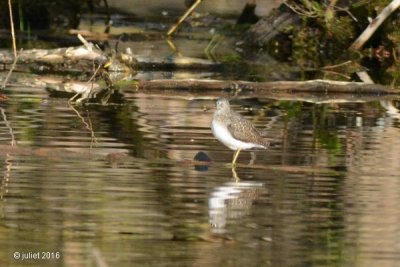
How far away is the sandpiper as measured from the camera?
538 inches

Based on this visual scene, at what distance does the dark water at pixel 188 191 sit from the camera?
970cm

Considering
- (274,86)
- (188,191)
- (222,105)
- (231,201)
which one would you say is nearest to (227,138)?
(222,105)

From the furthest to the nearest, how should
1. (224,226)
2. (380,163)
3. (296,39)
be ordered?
1. (296,39)
2. (380,163)
3. (224,226)

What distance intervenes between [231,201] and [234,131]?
73.2 inches

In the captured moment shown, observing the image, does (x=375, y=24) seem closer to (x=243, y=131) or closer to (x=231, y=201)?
(x=243, y=131)

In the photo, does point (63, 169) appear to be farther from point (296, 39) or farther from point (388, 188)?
point (296, 39)

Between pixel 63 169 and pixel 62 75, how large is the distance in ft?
38.0

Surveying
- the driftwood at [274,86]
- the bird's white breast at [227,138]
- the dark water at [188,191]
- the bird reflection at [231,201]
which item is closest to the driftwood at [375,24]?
the driftwood at [274,86]

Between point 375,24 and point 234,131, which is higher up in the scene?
point 234,131

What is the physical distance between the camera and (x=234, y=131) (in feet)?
44.8

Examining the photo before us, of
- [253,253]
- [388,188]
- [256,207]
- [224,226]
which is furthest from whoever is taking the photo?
[388,188]

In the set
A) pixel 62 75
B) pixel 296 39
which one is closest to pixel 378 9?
pixel 296 39

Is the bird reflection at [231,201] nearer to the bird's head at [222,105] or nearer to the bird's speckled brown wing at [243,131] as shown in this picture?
the bird's speckled brown wing at [243,131]

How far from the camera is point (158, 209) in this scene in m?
11.3
